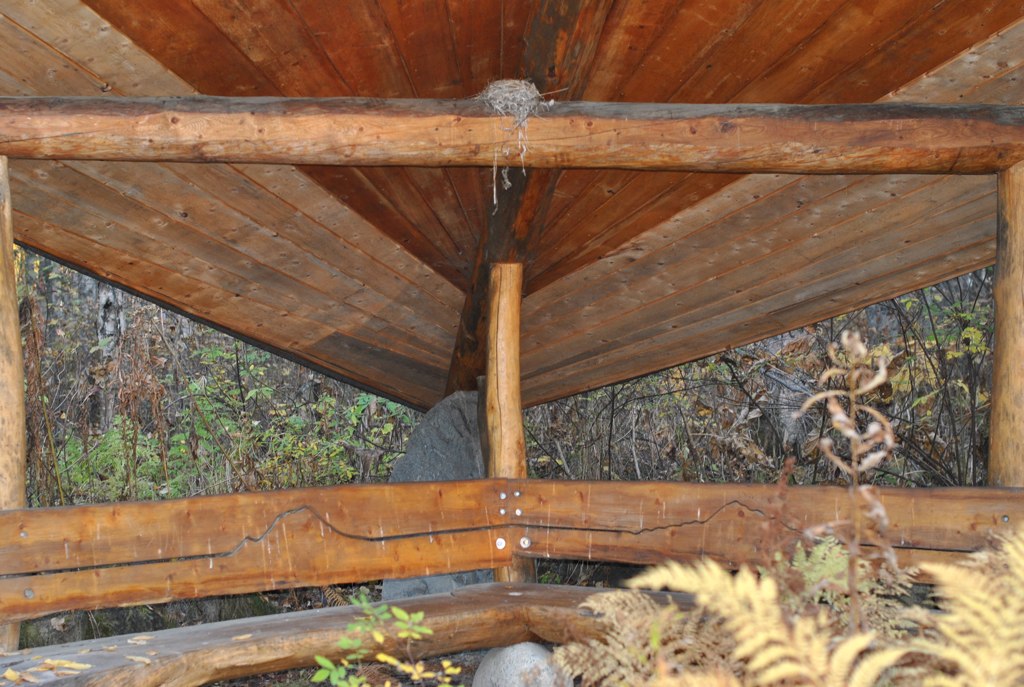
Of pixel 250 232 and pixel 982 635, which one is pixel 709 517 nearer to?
pixel 982 635

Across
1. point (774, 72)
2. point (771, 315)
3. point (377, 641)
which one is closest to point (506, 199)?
point (774, 72)

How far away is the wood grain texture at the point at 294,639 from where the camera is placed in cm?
251

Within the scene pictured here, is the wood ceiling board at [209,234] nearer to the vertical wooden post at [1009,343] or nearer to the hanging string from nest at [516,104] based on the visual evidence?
the hanging string from nest at [516,104]

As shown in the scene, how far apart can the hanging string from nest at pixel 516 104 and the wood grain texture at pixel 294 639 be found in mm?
1600

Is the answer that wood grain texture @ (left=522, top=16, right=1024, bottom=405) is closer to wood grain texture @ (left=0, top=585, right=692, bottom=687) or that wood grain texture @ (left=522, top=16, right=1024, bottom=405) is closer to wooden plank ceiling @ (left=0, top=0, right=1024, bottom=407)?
wooden plank ceiling @ (left=0, top=0, right=1024, bottom=407)

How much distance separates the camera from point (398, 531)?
3.65 m

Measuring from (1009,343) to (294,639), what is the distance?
106 inches

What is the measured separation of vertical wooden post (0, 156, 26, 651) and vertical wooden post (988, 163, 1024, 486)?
336 centimetres

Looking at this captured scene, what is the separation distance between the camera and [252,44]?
3293 millimetres

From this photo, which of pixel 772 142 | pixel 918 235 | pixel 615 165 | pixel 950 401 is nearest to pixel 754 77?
pixel 772 142

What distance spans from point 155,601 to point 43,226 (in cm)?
171

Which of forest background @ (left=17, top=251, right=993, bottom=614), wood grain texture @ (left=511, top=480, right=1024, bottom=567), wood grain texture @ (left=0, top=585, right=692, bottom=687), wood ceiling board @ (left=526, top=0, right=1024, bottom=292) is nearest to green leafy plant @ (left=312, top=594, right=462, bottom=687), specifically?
wood grain texture @ (left=0, top=585, right=692, bottom=687)

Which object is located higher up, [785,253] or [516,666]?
[785,253]

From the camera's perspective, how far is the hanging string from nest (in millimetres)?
3404
